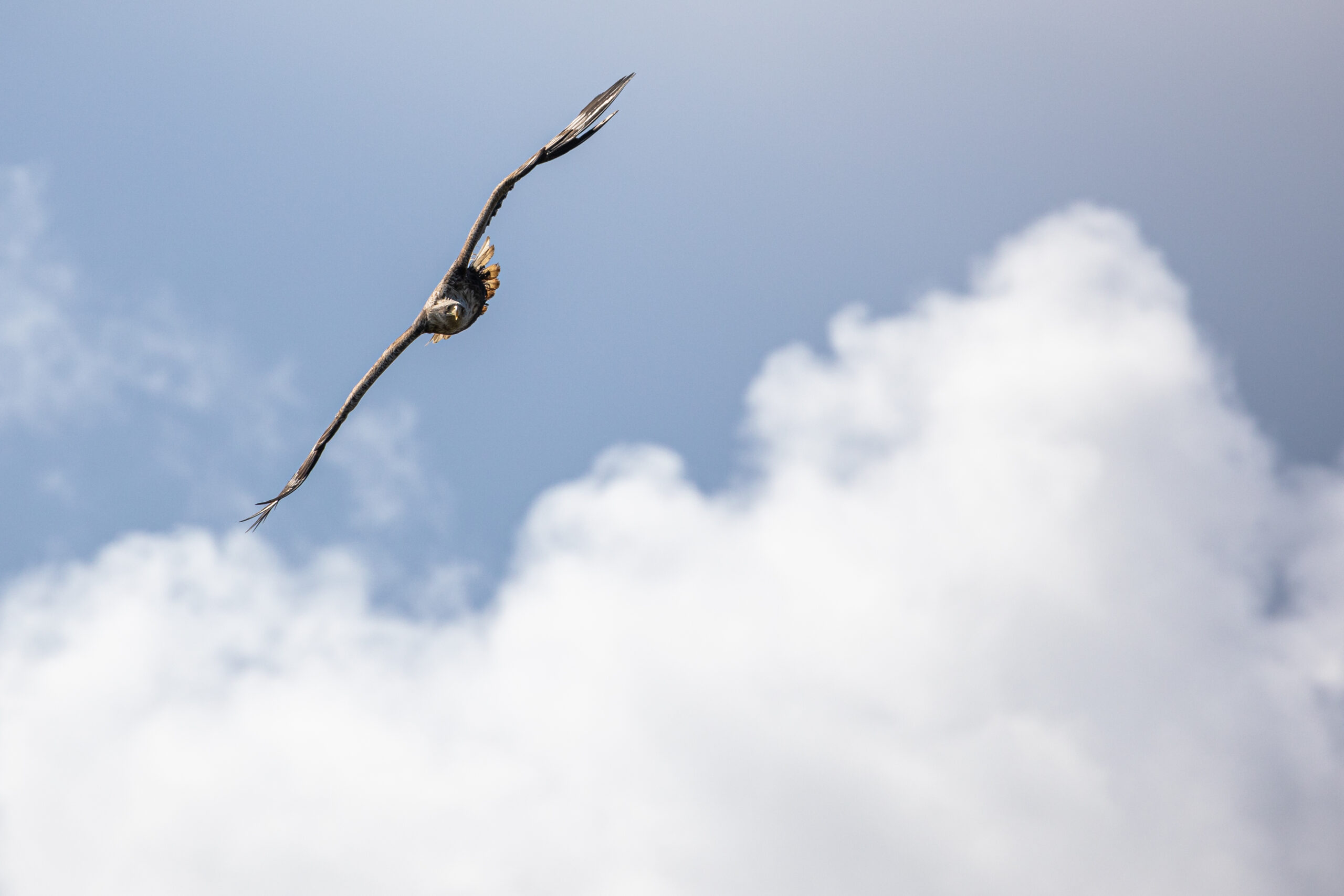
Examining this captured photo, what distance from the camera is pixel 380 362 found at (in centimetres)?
3150

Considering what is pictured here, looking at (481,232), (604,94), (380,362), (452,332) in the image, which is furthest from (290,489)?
(604,94)

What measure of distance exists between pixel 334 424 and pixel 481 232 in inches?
271

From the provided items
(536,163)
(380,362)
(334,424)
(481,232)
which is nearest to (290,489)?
(334,424)

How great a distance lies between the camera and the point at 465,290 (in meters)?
32.3

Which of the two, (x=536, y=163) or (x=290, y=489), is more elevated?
(x=536, y=163)

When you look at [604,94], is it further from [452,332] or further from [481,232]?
[452,332]

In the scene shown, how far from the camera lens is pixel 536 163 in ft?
93.6

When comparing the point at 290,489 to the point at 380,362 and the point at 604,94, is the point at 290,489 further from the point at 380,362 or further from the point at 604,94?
the point at 604,94

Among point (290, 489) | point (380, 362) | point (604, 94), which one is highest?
→ point (604, 94)

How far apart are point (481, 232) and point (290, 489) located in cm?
898

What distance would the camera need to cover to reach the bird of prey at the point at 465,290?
2822cm

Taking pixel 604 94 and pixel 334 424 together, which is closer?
pixel 604 94

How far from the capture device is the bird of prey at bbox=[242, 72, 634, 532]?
28.2 meters

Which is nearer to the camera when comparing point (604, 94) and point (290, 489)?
point (604, 94)
